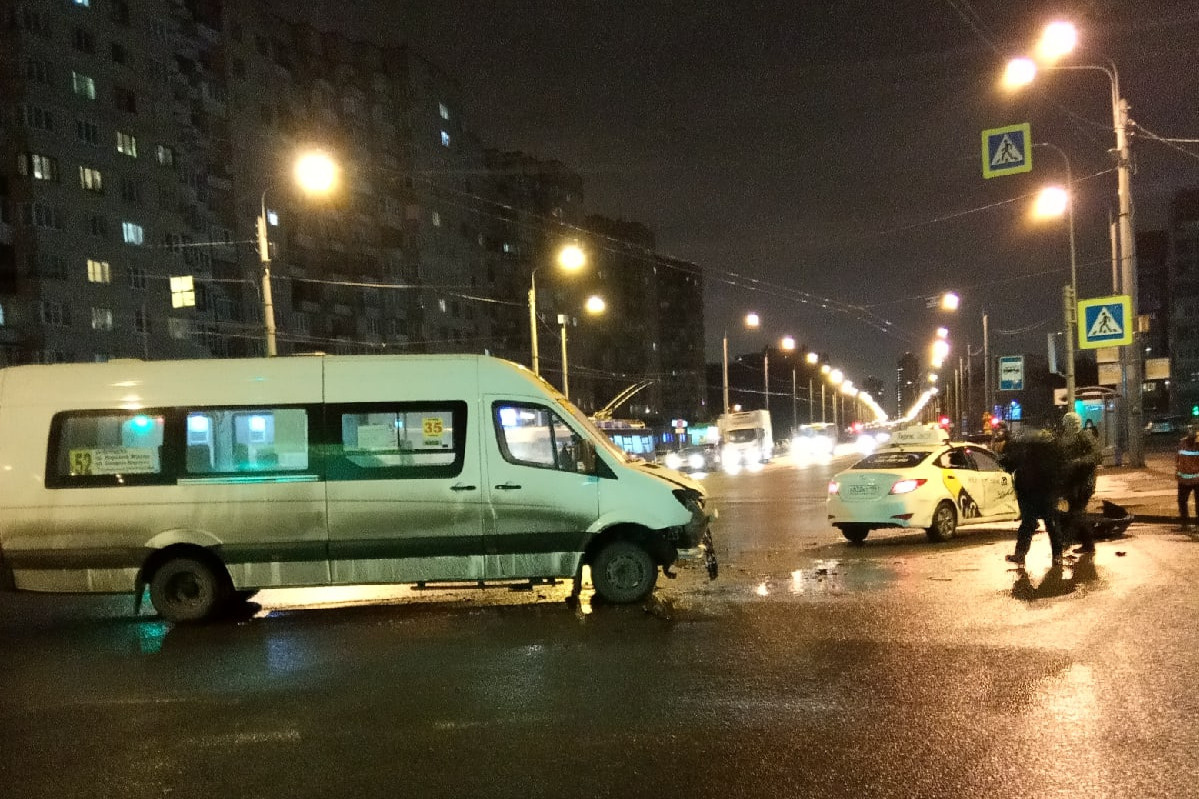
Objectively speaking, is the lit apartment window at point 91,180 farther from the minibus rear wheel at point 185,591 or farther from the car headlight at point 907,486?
the car headlight at point 907,486

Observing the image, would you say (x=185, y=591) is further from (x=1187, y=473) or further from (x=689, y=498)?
(x=1187, y=473)

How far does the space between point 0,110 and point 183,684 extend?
47303 mm

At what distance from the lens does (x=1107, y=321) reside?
2109cm

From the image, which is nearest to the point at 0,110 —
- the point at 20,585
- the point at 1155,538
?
the point at 20,585

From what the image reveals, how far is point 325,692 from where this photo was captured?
A: 6445 millimetres

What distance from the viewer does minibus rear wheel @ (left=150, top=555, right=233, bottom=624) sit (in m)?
9.00

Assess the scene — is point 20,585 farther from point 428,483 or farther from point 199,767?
point 199,767

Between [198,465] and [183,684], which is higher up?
[198,465]

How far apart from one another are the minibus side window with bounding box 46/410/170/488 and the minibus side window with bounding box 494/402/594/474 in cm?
340

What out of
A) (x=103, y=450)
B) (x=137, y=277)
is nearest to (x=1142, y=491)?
(x=103, y=450)

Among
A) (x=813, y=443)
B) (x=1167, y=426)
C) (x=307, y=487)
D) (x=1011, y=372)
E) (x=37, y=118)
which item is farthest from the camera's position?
(x=813, y=443)

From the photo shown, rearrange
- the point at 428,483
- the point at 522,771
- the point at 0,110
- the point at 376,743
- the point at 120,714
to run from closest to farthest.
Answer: the point at 522,771 → the point at 376,743 → the point at 120,714 → the point at 428,483 → the point at 0,110

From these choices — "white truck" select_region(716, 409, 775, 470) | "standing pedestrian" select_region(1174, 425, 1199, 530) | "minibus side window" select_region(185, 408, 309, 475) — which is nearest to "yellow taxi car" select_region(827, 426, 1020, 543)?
"standing pedestrian" select_region(1174, 425, 1199, 530)

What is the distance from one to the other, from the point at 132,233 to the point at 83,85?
766 centimetres
